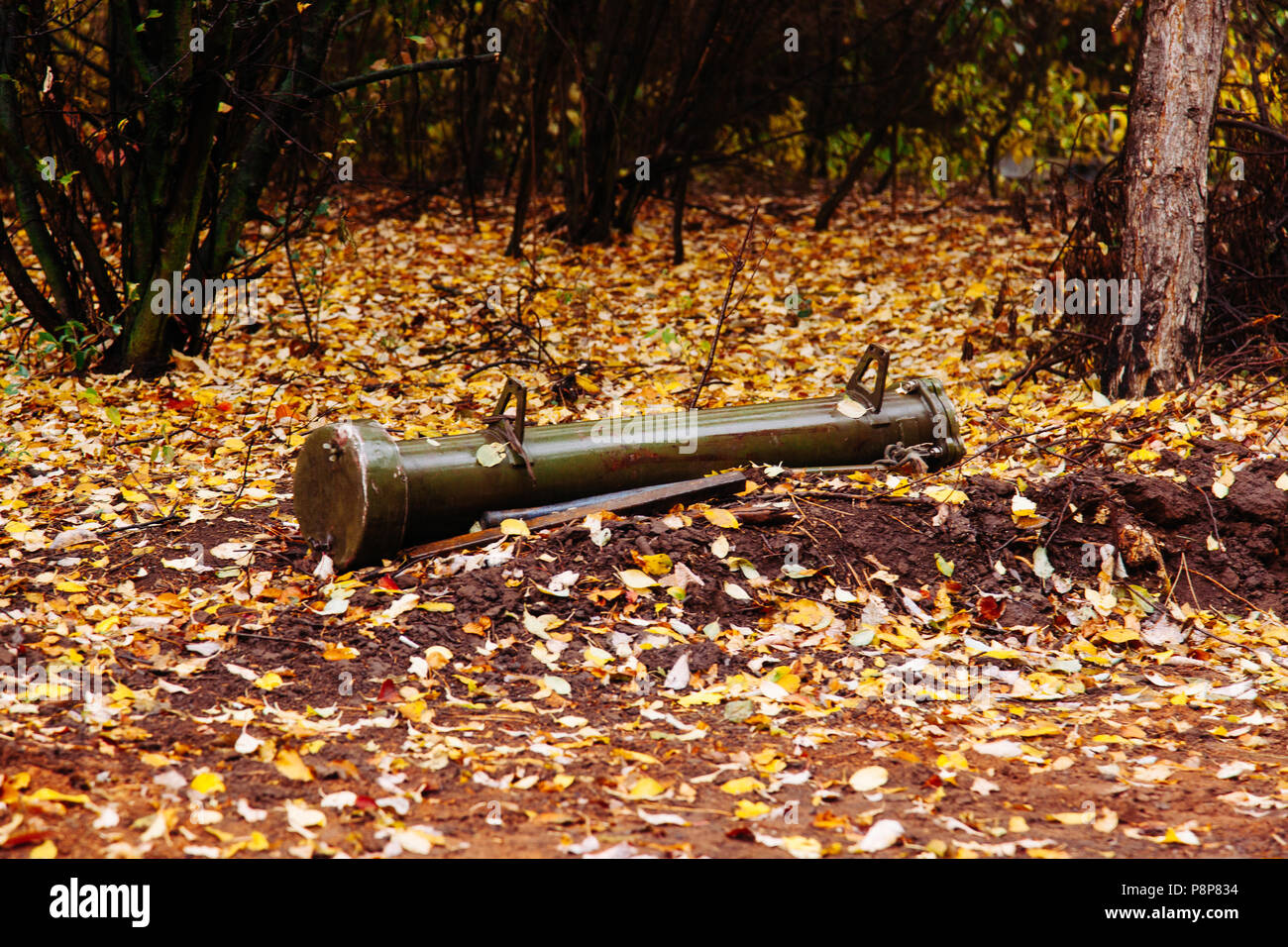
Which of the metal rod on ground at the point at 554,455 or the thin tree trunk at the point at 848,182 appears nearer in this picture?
the metal rod on ground at the point at 554,455

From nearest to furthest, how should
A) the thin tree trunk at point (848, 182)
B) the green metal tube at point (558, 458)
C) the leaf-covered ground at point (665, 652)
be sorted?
the leaf-covered ground at point (665, 652), the green metal tube at point (558, 458), the thin tree trunk at point (848, 182)

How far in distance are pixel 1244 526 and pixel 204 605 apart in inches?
154

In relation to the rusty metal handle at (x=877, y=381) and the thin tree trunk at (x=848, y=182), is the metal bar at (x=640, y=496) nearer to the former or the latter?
the rusty metal handle at (x=877, y=381)

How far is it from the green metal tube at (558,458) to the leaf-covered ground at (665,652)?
17 cm

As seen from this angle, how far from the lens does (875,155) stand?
11148mm

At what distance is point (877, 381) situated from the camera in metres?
4.92

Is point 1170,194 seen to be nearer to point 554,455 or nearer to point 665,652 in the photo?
point 554,455

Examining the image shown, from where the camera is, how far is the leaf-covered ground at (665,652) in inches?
110

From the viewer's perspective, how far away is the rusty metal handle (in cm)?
483

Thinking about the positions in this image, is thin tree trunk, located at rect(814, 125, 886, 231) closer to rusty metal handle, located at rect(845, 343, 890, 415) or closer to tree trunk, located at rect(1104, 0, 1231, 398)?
tree trunk, located at rect(1104, 0, 1231, 398)

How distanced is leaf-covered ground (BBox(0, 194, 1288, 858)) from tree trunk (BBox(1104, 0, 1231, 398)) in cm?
35

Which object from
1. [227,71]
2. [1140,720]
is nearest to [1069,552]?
[1140,720]

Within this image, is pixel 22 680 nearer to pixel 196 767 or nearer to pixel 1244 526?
pixel 196 767

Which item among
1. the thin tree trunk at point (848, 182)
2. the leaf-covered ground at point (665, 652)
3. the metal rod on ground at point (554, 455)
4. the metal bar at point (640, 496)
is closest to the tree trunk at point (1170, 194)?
the leaf-covered ground at point (665, 652)
